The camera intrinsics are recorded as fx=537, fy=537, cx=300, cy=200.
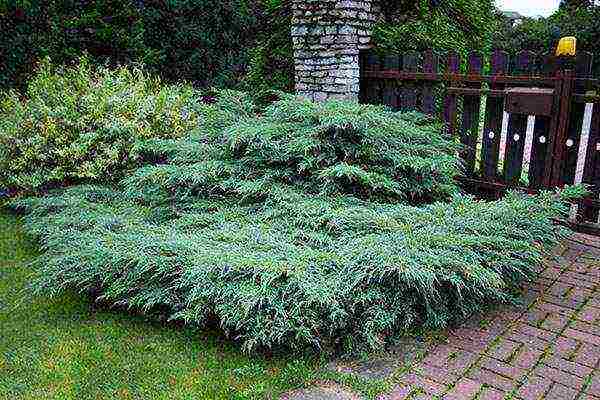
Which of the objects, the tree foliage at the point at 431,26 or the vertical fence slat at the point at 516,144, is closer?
the vertical fence slat at the point at 516,144

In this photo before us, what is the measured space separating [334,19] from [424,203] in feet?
7.25

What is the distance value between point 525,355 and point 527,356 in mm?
12

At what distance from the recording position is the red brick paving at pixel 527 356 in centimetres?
259

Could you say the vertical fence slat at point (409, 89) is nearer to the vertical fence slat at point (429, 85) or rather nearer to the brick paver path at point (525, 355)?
the vertical fence slat at point (429, 85)

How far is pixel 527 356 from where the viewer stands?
288cm

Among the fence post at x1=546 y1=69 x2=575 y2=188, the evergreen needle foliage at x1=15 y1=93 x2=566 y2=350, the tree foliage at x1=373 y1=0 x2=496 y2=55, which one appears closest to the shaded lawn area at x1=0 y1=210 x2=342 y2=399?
the evergreen needle foliage at x1=15 y1=93 x2=566 y2=350

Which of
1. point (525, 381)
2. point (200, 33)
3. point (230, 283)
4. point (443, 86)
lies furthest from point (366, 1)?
point (200, 33)

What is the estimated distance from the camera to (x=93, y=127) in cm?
526

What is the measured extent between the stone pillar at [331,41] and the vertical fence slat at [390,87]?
0.29 meters

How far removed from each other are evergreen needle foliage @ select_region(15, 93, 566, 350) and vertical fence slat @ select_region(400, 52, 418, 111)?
0.40 metres

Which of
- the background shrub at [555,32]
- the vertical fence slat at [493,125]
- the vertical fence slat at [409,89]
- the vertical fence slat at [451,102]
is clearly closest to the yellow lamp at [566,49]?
the vertical fence slat at [493,125]

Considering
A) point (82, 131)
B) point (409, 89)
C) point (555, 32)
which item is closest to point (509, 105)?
point (409, 89)

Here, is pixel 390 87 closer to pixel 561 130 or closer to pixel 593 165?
pixel 561 130

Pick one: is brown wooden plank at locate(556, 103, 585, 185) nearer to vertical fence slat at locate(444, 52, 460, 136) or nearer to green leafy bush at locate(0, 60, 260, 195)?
vertical fence slat at locate(444, 52, 460, 136)
